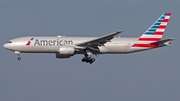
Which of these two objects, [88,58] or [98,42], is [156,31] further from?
[88,58]

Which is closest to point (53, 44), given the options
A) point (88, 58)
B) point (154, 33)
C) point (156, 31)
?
point (88, 58)

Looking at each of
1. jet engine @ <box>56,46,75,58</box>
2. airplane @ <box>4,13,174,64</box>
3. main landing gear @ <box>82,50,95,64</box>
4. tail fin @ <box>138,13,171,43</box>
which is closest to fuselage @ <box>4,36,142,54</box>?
airplane @ <box>4,13,174,64</box>

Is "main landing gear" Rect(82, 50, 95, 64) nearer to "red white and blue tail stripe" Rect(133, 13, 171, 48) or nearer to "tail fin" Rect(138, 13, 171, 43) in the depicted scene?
"red white and blue tail stripe" Rect(133, 13, 171, 48)

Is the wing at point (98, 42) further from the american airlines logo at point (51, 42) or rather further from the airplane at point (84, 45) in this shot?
the american airlines logo at point (51, 42)

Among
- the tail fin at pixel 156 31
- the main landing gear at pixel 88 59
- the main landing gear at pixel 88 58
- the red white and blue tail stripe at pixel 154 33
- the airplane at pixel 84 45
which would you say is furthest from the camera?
the tail fin at pixel 156 31

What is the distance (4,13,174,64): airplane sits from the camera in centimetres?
6800

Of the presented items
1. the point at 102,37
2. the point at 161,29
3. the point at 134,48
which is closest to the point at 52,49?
the point at 102,37

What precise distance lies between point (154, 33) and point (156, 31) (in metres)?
0.57

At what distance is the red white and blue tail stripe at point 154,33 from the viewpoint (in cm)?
7181

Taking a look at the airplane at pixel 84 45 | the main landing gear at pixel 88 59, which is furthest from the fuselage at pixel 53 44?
the main landing gear at pixel 88 59

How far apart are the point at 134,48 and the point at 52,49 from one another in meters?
11.2

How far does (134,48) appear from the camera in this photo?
234ft

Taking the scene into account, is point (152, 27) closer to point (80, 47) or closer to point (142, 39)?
point (142, 39)

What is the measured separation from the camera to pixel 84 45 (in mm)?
68938
